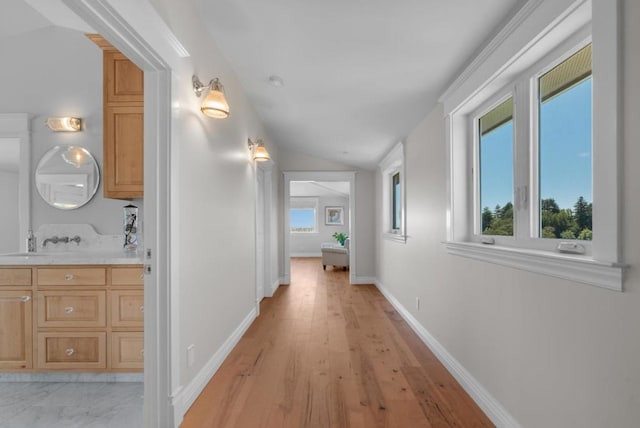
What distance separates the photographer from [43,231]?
2539 mm

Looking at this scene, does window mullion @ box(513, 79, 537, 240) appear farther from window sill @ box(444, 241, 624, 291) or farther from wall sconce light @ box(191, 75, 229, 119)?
wall sconce light @ box(191, 75, 229, 119)

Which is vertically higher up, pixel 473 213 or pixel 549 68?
pixel 549 68

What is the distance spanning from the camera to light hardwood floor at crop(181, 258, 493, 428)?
1.65 m

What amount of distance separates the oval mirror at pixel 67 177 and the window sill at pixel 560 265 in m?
3.05

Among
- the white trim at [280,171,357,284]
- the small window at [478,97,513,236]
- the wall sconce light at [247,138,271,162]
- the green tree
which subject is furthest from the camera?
the white trim at [280,171,357,284]

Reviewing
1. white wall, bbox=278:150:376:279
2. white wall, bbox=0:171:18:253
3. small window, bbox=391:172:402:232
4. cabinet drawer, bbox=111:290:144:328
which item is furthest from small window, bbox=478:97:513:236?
white wall, bbox=0:171:18:253

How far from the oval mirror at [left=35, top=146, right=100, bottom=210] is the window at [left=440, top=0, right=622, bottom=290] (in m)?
2.99

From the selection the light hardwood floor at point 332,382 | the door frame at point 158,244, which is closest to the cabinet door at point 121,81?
the door frame at point 158,244

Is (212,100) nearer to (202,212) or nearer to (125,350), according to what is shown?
(202,212)

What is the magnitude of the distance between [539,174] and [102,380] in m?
3.00

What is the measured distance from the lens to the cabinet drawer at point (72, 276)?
6.63 feet

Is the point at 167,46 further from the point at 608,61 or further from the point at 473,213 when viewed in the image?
the point at 473,213

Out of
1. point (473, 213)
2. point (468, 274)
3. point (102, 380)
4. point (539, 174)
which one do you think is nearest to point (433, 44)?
point (539, 174)

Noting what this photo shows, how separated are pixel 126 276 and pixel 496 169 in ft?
8.28
